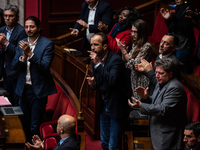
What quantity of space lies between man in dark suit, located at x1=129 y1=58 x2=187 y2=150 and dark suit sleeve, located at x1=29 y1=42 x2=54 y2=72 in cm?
90

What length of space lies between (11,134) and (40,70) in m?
0.76

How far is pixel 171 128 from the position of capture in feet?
8.15

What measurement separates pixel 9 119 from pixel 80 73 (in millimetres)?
1263

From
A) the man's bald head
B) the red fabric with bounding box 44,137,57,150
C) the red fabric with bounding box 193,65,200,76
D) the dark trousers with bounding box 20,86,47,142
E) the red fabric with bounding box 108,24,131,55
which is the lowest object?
the red fabric with bounding box 44,137,57,150

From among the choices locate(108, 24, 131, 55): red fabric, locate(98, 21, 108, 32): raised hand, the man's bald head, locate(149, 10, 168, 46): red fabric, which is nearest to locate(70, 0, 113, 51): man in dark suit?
locate(98, 21, 108, 32): raised hand

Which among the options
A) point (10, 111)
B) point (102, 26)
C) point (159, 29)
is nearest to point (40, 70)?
point (10, 111)

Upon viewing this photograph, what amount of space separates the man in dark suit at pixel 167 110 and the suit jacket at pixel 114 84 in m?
0.31

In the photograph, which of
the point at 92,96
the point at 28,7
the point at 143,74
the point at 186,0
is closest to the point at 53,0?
the point at 28,7

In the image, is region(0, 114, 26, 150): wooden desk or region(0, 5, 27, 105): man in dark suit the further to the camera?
region(0, 5, 27, 105): man in dark suit

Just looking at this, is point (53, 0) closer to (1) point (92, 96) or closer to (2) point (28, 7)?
(2) point (28, 7)

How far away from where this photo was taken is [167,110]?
7.93 feet

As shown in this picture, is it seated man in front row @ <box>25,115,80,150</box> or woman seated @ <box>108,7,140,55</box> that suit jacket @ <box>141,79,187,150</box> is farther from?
woman seated @ <box>108,7,140,55</box>

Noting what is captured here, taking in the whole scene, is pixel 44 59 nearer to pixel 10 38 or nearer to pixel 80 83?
pixel 10 38

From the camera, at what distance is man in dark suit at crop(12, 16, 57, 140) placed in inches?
123
